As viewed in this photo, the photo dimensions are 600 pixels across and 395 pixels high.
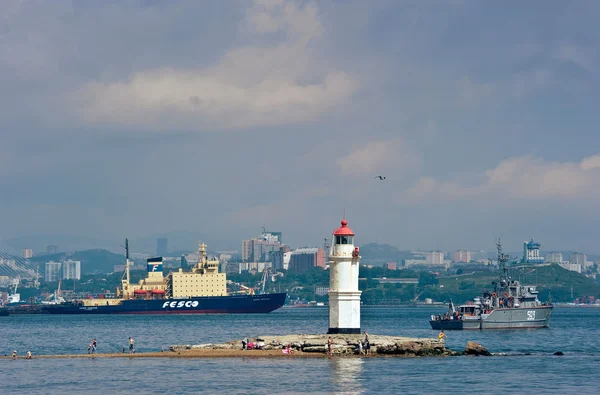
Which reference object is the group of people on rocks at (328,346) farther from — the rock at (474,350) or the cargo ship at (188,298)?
the cargo ship at (188,298)

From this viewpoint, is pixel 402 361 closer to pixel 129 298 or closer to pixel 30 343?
pixel 30 343

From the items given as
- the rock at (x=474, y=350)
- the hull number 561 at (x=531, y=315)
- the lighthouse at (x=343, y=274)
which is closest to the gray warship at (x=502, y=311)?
the hull number 561 at (x=531, y=315)

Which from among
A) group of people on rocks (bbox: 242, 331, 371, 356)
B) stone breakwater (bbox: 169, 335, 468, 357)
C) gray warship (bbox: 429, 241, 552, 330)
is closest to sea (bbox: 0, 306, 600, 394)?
group of people on rocks (bbox: 242, 331, 371, 356)

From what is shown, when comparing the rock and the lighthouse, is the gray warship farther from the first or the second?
the lighthouse

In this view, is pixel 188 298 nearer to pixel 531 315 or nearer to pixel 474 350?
pixel 531 315

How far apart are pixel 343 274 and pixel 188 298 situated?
398 feet

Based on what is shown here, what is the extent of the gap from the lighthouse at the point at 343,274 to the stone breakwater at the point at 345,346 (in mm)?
1517

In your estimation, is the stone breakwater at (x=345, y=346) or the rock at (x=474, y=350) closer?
the stone breakwater at (x=345, y=346)

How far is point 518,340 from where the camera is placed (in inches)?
3081

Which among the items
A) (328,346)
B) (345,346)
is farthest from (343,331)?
(328,346)

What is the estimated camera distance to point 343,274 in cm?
5016

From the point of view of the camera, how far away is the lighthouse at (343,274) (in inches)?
1971

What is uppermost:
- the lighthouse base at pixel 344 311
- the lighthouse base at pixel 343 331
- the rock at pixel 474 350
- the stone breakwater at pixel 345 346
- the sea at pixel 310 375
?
the lighthouse base at pixel 344 311

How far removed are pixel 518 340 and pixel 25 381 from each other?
142 feet
